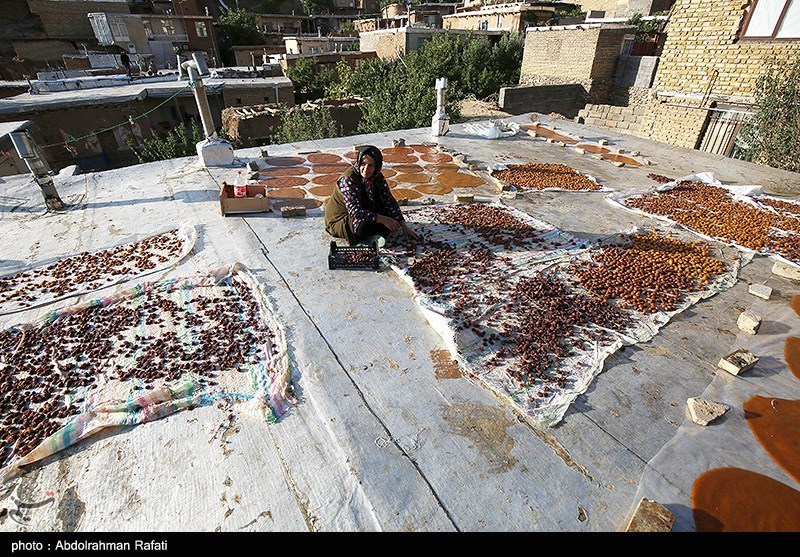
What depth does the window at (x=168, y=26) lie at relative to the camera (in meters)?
27.4

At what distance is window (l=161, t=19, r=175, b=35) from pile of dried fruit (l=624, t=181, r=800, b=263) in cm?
3404

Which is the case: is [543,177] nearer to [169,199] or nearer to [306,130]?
[169,199]

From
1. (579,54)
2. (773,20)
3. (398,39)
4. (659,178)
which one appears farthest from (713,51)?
(398,39)

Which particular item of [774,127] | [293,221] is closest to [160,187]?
[293,221]

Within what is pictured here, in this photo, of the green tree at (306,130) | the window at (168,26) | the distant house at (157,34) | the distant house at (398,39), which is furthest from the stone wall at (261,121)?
the window at (168,26)

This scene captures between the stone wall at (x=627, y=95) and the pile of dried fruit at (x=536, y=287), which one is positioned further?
the stone wall at (x=627, y=95)

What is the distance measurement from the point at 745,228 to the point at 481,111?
12266 mm

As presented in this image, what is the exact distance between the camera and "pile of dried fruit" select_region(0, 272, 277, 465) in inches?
79.7

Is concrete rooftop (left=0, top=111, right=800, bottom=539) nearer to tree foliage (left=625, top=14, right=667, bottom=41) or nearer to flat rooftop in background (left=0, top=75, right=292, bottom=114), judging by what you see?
flat rooftop in background (left=0, top=75, right=292, bottom=114)

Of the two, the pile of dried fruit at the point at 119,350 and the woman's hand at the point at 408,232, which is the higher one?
the woman's hand at the point at 408,232

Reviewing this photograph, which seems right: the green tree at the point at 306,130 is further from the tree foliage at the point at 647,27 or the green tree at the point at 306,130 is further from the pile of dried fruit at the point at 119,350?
the tree foliage at the point at 647,27

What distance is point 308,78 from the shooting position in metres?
19.9

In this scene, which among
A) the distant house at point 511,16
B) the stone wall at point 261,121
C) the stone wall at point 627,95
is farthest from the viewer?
the distant house at point 511,16

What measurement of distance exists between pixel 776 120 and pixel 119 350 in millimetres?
9804
